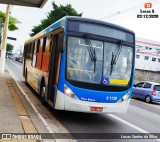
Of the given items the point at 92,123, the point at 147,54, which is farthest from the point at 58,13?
the point at 92,123

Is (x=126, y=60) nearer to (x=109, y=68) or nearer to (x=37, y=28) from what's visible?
(x=109, y=68)

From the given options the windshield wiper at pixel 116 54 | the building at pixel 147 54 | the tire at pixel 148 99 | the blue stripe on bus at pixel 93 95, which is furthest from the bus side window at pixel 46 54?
the building at pixel 147 54

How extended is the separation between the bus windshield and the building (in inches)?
2889

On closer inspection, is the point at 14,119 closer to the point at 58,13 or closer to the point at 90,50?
the point at 90,50

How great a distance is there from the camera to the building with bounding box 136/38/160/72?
271ft

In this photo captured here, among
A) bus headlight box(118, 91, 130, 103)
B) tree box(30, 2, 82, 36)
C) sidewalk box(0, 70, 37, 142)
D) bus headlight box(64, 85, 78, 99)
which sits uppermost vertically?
tree box(30, 2, 82, 36)

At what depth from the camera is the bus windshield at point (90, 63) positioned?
31.3 feet

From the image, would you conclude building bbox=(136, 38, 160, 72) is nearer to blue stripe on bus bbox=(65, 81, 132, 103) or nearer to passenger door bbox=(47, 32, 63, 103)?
passenger door bbox=(47, 32, 63, 103)

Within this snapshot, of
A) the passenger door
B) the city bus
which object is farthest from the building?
the city bus

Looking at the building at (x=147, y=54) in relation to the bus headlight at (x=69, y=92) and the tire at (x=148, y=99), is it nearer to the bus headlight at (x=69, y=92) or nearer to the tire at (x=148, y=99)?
the tire at (x=148, y=99)

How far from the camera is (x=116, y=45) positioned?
9945 millimetres

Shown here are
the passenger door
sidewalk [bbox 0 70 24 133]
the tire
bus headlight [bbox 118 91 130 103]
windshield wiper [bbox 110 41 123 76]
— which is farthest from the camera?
the tire

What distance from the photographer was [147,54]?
8312 cm

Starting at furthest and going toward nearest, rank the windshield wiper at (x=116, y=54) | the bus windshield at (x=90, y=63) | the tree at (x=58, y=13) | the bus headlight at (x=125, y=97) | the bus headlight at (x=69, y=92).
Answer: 1. the tree at (x=58, y=13)
2. the bus headlight at (x=125, y=97)
3. the windshield wiper at (x=116, y=54)
4. the bus windshield at (x=90, y=63)
5. the bus headlight at (x=69, y=92)
